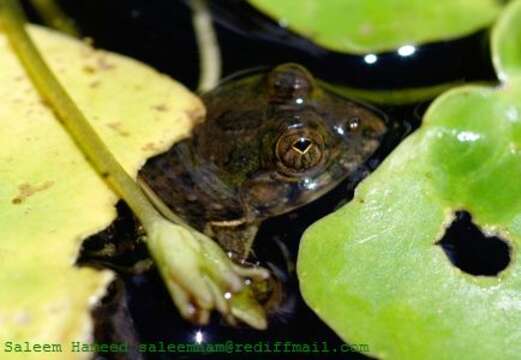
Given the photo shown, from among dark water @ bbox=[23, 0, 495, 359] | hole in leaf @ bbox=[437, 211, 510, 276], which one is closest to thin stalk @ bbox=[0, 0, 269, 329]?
dark water @ bbox=[23, 0, 495, 359]

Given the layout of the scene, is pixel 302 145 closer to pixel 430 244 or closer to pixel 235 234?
pixel 235 234

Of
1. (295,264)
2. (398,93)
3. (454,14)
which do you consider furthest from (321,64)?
(295,264)

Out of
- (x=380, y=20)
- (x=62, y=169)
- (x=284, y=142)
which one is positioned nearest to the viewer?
(x=62, y=169)

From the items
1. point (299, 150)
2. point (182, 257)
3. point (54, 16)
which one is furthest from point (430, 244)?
point (54, 16)

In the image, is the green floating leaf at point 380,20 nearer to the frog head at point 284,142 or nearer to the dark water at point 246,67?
the dark water at point 246,67

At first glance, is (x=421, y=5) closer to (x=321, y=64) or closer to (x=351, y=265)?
(x=321, y=64)

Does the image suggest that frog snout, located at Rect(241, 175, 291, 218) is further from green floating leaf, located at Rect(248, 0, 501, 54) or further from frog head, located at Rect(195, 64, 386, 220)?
green floating leaf, located at Rect(248, 0, 501, 54)
